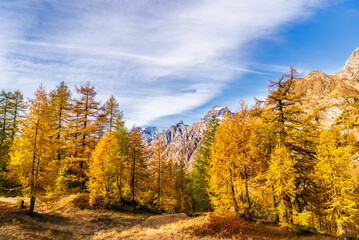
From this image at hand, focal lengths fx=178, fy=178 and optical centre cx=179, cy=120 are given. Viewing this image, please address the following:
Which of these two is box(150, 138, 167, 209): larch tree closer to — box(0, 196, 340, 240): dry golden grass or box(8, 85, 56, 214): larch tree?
box(0, 196, 340, 240): dry golden grass

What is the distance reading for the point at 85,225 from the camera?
18.6 metres

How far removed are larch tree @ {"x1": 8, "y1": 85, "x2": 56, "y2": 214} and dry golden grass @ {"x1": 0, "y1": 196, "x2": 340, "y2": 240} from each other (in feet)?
Result: 7.74

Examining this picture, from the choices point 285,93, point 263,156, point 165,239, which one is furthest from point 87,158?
point 285,93

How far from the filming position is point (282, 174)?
1442 centimetres

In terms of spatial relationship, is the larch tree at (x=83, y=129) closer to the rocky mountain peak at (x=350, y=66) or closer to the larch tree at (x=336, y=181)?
the larch tree at (x=336, y=181)

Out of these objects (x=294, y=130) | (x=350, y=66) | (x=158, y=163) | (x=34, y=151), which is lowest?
(x=158, y=163)

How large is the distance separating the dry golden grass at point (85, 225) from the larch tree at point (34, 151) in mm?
2358

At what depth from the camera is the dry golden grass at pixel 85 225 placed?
13670mm

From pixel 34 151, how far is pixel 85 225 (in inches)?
359

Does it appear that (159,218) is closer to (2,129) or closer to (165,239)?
(165,239)

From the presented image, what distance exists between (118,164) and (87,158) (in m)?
5.23

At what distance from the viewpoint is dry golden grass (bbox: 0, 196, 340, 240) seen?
13670 millimetres

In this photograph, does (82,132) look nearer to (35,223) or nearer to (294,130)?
(35,223)

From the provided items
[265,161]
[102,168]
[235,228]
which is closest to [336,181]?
[265,161]
